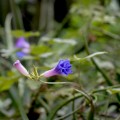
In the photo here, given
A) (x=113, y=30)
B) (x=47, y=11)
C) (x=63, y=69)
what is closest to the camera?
(x=63, y=69)

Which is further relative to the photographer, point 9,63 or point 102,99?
point 9,63

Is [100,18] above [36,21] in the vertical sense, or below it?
above

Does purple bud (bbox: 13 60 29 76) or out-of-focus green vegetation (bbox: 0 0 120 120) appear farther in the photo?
out-of-focus green vegetation (bbox: 0 0 120 120)

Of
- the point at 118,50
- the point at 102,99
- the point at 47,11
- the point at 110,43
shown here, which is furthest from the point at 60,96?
the point at 47,11

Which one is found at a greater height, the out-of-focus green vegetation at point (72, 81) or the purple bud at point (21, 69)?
the purple bud at point (21, 69)

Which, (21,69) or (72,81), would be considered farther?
(72,81)

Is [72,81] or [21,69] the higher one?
[21,69]

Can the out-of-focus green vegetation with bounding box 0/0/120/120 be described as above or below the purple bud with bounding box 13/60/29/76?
below

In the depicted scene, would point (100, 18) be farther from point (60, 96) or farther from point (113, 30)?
point (60, 96)

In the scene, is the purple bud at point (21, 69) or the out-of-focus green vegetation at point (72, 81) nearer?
the purple bud at point (21, 69)

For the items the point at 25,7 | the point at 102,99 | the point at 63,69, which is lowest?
the point at 25,7

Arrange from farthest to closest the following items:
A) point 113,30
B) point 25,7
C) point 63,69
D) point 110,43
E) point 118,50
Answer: point 25,7, point 113,30, point 110,43, point 118,50, point 63,69
